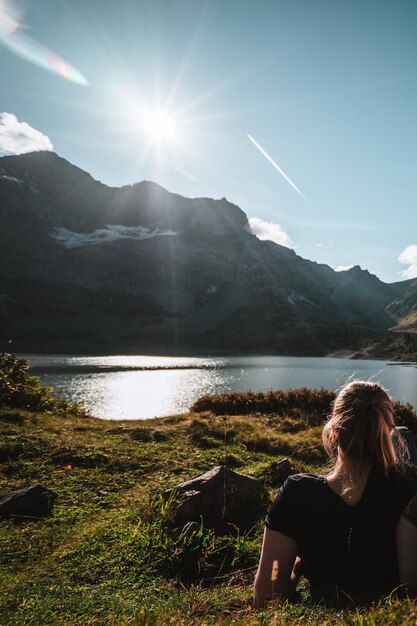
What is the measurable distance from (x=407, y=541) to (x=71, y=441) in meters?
9.40

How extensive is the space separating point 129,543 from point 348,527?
10.9 ft

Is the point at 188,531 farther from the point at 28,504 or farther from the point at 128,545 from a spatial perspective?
the point at 28,504

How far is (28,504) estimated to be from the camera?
235 inches

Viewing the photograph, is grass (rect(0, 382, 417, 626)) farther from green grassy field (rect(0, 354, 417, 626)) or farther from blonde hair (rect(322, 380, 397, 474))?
blonde hair (rect(322, 380, 397, 474))

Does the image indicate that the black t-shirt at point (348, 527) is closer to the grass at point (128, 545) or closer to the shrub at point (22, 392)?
the grass at point (128, 545)

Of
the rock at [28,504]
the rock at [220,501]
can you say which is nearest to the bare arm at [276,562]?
the rock at [220,501]

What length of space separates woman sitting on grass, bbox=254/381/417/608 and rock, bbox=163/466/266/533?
7.68 feet

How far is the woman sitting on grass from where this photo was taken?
2.54 metres

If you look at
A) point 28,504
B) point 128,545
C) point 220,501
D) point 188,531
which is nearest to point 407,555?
point 188,531

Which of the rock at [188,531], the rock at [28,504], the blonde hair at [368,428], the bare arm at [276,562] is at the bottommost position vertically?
the rock at [28,504]

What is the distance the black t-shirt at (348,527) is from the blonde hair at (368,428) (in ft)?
0.40

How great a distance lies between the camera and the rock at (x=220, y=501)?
5062mm

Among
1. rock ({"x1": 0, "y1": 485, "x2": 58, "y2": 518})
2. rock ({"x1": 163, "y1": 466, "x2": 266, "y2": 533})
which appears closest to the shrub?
rock ({"x1": 0, "y1": 485, "x2": 58, "y2": 518})

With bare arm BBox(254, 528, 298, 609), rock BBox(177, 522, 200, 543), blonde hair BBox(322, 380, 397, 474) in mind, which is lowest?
rock BBox(177, 522, 200, 543)
